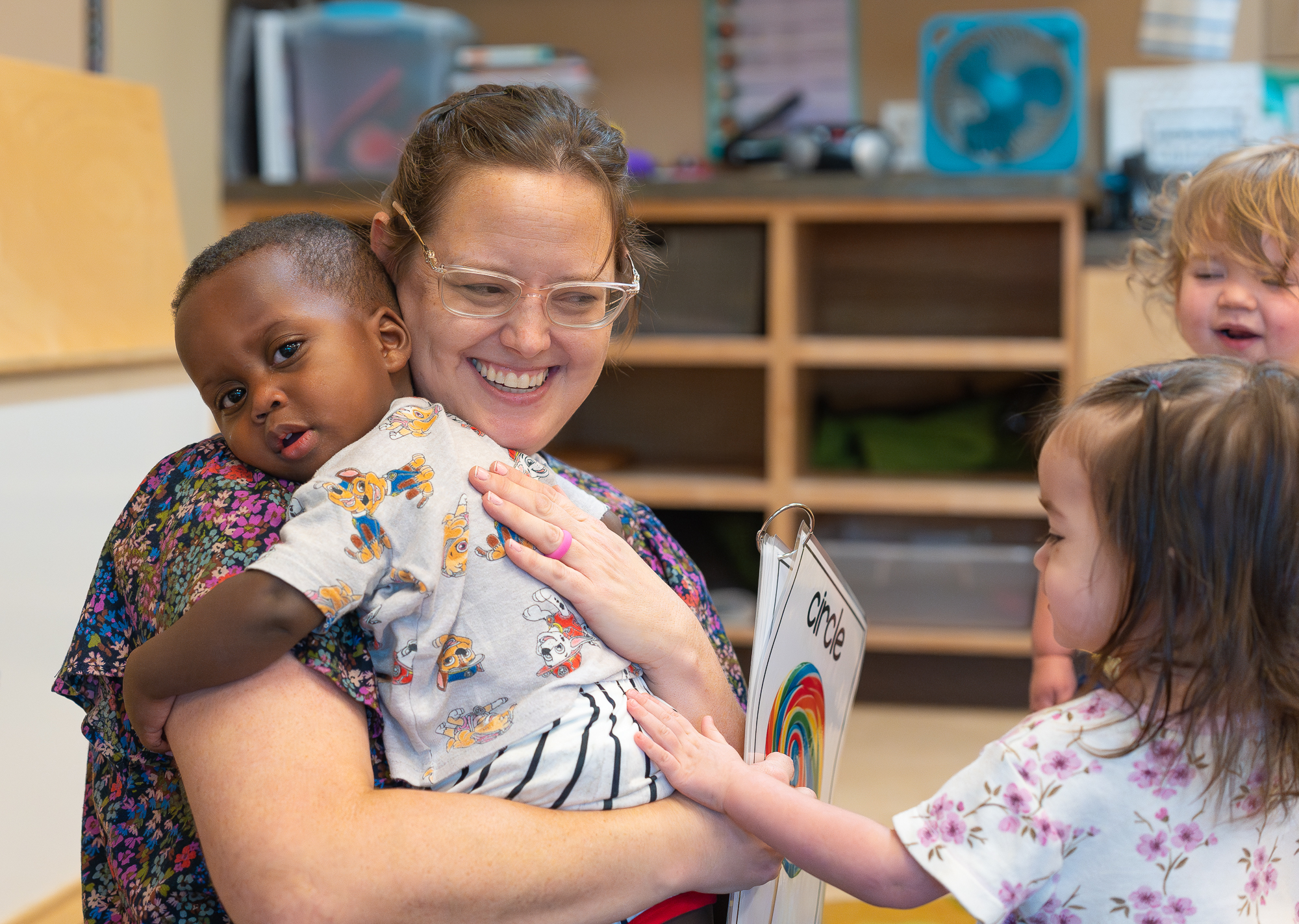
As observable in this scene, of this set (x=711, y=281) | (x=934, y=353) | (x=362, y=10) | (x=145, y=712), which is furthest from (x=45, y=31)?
(x=934, y=353)

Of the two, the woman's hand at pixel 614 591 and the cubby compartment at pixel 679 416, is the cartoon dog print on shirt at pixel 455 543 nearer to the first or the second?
the woman's hand at pixel 614 591

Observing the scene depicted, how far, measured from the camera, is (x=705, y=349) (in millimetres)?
2664

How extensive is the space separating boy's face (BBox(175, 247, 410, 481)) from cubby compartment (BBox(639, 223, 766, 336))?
1784 mm

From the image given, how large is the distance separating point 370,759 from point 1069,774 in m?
0.50

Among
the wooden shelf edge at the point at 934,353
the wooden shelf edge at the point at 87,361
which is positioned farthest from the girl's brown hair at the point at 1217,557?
the wooden shelf edge at the point at 934,353

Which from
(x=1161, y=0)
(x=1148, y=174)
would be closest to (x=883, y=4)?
(x=1161, y=0)

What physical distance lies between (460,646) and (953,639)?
6.50ft

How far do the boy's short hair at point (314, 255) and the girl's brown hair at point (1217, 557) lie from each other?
0.60 metres

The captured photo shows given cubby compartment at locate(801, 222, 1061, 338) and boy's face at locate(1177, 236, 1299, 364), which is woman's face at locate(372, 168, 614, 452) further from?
cubby compartment at locate(801, 222, 1061, 338)

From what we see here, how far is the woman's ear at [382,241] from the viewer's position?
3.32 ft

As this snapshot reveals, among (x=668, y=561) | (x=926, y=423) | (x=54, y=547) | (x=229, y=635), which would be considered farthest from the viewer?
(x=926, y=423)

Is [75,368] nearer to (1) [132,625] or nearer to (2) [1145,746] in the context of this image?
(1) [132,625]

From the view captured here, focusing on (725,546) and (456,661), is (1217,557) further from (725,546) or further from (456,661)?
(725,546)

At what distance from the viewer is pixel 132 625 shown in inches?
34.4
